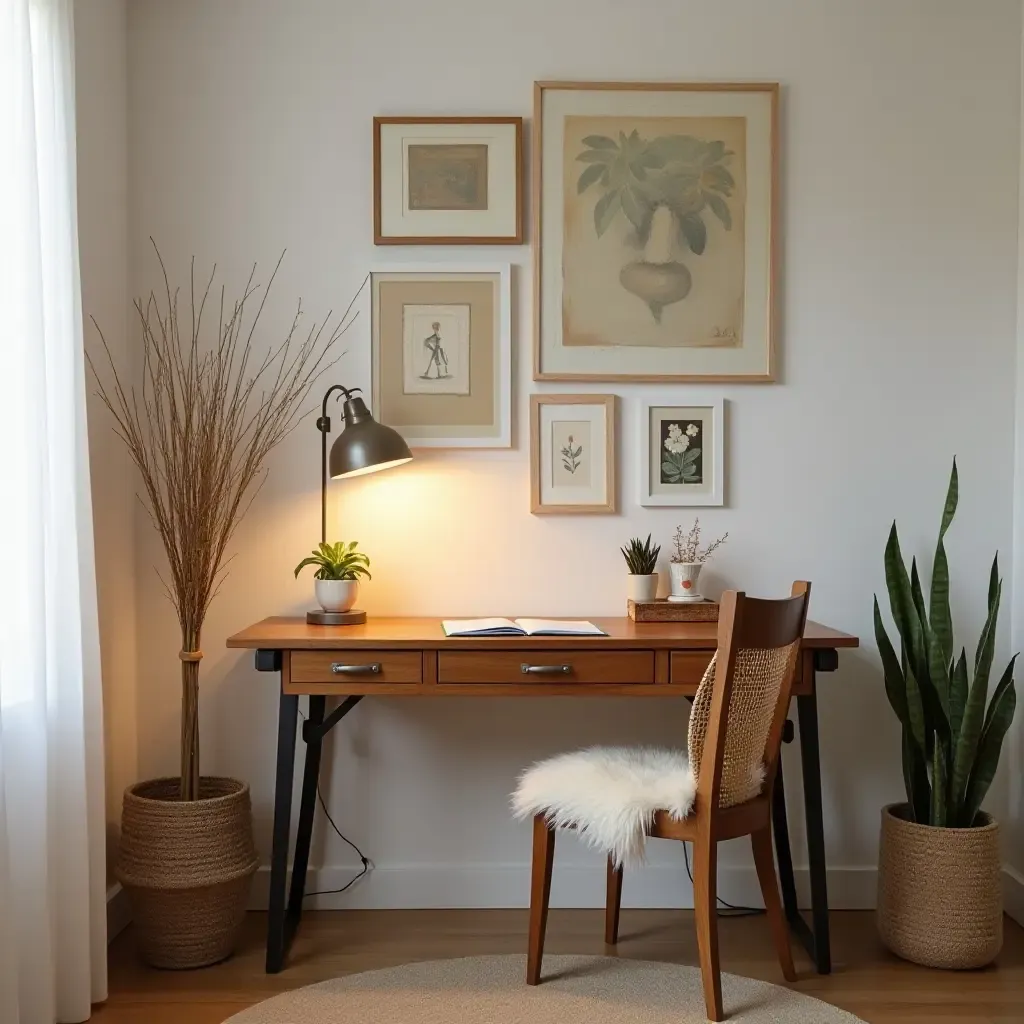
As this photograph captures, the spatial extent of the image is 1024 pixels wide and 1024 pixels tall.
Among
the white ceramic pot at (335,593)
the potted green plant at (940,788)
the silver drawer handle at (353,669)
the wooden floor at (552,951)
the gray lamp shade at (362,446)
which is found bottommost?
the wooden floor at (552,951)

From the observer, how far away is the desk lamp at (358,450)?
2.87 metres

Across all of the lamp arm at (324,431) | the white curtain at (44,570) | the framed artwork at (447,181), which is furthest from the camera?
the framed artwork at (447,181)

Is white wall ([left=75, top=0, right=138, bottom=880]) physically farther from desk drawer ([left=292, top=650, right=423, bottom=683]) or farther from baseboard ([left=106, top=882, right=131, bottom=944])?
→ desk drawer ([left=292, top=650, right=423, bottom=683])

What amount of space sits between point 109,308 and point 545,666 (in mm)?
1511

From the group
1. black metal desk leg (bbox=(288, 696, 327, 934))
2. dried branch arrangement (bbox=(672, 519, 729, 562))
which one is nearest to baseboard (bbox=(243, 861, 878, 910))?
black metal desk leg (bbox=(288, 696, 327, 934))

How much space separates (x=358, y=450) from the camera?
2869 millimetres

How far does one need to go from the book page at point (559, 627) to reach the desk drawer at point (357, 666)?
11.5 inches

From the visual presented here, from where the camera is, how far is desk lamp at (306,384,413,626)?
2.87m

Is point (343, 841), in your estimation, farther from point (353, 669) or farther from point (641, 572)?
point (641, 572)

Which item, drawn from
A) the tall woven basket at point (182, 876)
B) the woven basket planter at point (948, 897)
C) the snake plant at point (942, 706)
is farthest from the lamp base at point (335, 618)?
the woven basket planter at point (948, 897)

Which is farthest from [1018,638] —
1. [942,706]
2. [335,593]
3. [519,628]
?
[335,593]

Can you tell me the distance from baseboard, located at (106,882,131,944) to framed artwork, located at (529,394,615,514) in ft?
4.96

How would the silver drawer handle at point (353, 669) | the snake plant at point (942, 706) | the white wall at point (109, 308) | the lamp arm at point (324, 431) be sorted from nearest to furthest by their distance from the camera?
the silver drawer handle at point (353, 669) → the snake plant at point (942, 706) → the white wall at point (109, 308) → the lamp arm at point (324, 431)

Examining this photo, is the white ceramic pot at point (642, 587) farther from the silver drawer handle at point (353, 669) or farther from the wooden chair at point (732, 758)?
the silver drawer handle at point (353, 669)
